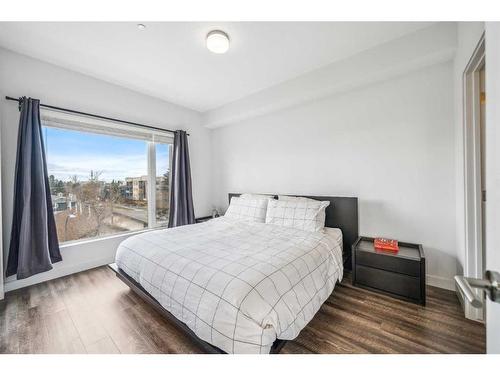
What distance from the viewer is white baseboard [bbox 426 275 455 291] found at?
1.93 metres

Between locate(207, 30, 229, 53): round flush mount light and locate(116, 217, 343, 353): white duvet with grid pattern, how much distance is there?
1.80m

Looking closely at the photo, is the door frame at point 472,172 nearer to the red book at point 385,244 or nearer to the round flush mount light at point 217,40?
the red book at point 385,244

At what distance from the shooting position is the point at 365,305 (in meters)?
1.72

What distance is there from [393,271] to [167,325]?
6.46 ft

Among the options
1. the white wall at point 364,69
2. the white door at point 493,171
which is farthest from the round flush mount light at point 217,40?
the white door at point 493,171

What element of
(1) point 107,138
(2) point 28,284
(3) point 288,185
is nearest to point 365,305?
(3) point 288,185

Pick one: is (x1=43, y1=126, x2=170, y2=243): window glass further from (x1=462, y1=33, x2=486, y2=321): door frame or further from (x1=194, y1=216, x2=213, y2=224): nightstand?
(x1=462, y1=33, x2=486, y2=321): door frame

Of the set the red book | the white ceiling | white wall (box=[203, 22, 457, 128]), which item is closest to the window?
the white ceiling

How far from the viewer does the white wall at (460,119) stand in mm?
1472

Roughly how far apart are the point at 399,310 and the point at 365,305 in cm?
24

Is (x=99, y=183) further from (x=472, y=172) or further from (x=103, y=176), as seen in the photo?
(x=472, y=172)

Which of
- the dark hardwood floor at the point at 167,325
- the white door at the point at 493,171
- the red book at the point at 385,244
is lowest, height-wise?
the dark hardwood floor at the point at 167,325

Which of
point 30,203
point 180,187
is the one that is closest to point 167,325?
point 30,203

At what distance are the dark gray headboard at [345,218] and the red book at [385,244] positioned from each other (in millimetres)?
248
